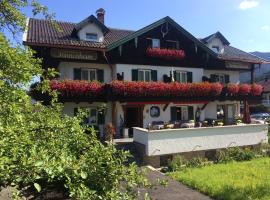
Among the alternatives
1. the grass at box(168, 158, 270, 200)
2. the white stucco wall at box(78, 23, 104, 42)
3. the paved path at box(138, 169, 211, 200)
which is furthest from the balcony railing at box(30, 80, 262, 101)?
the paved path at box(138, 169, 211, 200)

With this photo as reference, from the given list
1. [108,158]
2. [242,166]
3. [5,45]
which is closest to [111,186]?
[108,158]

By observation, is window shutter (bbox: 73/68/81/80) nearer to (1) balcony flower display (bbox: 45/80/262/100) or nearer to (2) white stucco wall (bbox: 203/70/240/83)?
(1) balcony flower display (bbox: 45/80/262/100)

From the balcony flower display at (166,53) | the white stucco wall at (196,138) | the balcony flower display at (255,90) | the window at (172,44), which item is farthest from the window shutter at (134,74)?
the balcony flower display at (255,90)

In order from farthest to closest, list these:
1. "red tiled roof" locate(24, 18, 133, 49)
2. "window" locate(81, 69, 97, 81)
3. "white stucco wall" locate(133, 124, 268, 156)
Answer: "window" locate(81, 69, 97, 81) < "red tiled roof" locate(24, 18, 133, 49) < "white stucco wall" locate(133, 124, 268, 156)

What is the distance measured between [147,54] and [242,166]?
39.1ft

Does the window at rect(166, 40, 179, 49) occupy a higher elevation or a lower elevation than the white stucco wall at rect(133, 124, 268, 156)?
higher

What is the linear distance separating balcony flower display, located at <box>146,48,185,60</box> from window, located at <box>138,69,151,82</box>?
1.29 metres

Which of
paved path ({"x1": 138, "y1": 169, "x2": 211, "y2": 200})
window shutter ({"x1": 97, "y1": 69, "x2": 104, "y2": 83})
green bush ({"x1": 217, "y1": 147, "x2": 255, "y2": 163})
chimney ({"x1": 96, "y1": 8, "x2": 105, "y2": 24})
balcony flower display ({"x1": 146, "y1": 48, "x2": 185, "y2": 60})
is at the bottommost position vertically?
paved path ({"x1": 138, "y1": 169, "x2": 211, "y2": 200})

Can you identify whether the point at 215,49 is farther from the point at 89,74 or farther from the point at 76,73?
the point at 76,73

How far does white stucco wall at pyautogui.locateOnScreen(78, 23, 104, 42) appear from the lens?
23.7 metres

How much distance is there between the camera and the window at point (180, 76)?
85.7 ft

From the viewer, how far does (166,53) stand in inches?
998

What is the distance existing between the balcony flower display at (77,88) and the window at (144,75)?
3.75m

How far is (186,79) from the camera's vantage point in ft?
87.1
